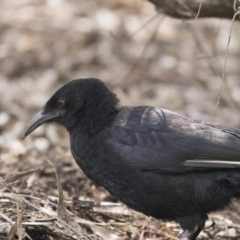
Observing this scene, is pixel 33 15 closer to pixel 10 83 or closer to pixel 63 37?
pixel 63 37

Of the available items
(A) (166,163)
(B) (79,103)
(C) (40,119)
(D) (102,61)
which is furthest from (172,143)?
(D) (102,61)

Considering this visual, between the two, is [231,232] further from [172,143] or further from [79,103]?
[79,103]

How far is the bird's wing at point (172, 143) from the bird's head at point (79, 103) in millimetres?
323

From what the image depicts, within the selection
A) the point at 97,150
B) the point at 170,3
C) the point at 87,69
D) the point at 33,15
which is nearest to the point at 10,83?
the point at 87,69

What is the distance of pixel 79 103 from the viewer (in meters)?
6.48

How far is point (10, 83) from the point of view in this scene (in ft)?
36.4

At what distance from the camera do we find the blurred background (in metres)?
Answer: 10.1

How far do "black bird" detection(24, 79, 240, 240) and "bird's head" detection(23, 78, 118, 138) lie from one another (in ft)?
0.76

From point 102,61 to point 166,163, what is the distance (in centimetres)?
613

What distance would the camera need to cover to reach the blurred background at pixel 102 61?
10.1 meters

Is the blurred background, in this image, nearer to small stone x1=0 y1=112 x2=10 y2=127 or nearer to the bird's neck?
small stone x1=0 y1=112 x2=10 y2=127

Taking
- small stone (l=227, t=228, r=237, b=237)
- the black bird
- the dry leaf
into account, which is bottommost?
small stone (l=227, t=228, r=237, b=237)

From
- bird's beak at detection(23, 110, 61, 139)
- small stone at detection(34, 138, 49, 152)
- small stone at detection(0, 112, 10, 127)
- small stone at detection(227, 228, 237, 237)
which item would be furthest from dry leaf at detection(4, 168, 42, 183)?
small stone at detection(0, 112, 10, 127)

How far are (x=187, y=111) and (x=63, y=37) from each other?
2901 mm
